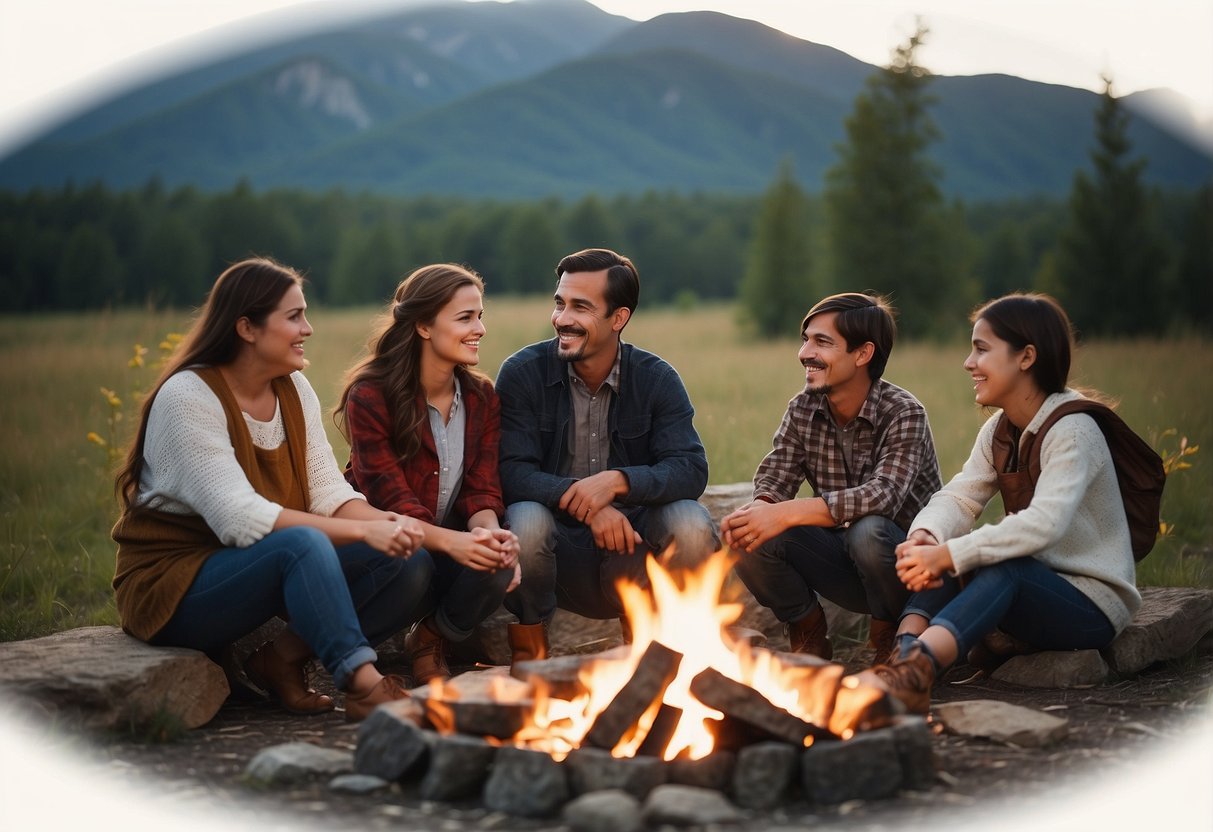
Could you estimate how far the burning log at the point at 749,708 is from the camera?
3.42 m

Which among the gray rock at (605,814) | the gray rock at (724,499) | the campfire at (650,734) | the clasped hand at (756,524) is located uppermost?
the clasped hand at (756,524)

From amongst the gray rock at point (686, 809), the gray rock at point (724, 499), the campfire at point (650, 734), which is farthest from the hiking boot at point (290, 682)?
the gray rock at point (724, 499)

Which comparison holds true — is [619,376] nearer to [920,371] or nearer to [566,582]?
[566,582]

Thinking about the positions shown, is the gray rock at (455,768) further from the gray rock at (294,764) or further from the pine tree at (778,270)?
the pine tree at (778,270)

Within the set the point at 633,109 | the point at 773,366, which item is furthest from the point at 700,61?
the point at 773,366

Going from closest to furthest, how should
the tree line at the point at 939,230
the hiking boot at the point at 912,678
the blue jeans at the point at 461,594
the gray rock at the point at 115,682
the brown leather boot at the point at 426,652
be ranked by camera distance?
the gray rock at the point at 115,682 < the hiking boot at the point at 912,678 < the blue jeans at the point at 461,594 < the brown leather boot at the point at 426,652 < the tree line at the point at 939,230

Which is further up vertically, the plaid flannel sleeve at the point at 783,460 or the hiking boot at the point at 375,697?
the plaid flannel sleeve at the point at 783,460

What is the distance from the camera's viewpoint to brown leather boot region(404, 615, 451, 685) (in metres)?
4.84

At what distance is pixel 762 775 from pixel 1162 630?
2381 millimetres

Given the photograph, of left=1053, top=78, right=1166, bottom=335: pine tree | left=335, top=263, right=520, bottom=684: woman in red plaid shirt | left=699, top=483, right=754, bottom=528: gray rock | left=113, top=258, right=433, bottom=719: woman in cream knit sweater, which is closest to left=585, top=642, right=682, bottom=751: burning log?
left=113, top=258, right=433, bottom=719: woman in cream knit sweater

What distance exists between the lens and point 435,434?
493 cm

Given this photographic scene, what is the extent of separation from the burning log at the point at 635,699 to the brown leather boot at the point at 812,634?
160cm

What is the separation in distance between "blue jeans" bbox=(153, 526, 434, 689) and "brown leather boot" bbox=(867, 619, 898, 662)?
2.11 metres

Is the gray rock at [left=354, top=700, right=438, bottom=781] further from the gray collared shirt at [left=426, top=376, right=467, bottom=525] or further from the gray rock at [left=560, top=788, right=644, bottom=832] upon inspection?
the gray collared shirt at [left=426, top=376, right=467, bottom=525]
